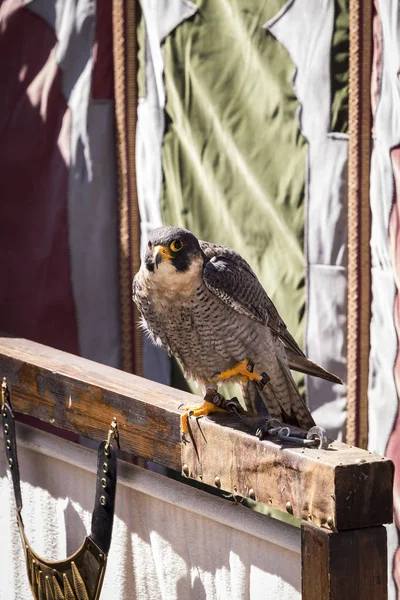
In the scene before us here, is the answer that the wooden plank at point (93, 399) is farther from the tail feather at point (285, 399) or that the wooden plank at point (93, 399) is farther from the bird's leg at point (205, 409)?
the tail feather at point (285, 399)

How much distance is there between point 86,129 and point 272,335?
120 cm

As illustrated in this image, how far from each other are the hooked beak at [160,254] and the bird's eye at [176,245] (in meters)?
0.01

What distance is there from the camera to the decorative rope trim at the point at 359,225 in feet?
8.42

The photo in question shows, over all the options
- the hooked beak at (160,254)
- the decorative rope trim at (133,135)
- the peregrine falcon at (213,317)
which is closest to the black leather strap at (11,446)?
the peregrine falcon at (213,317)

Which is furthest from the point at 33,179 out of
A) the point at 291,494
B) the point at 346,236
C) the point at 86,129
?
the point at 291,494

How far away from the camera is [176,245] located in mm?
2062

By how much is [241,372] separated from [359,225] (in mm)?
645

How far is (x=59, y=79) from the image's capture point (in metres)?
3.26

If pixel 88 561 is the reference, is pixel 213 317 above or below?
above

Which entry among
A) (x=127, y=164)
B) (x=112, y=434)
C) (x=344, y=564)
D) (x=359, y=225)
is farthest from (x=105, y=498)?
(x=127, y=164)

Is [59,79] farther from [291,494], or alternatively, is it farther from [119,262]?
[291,494]

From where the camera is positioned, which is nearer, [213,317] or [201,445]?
[201,445]

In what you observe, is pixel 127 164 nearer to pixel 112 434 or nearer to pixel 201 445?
pixel 112 434

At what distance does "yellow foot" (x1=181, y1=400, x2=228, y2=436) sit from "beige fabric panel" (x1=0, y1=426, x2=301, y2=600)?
13 cm
